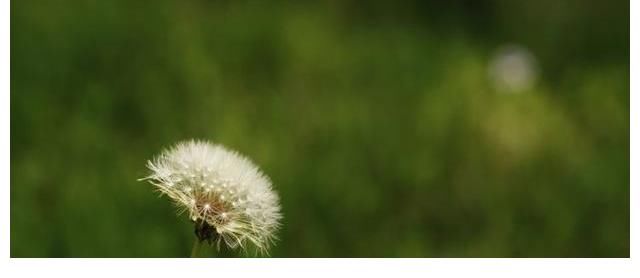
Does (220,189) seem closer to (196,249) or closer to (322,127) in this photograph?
A: (196,249)

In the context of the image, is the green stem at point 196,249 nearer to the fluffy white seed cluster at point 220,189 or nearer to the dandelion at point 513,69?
the fluffy white seed cluster at point 220,189

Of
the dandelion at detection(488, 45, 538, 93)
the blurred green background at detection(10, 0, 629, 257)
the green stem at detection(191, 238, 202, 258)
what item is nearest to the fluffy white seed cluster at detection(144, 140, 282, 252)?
the green stem at detection(191, 238, 202, 258)

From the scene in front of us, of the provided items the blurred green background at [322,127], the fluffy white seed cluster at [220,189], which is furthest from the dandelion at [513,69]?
the fluffy white seed cluster at [220,189]

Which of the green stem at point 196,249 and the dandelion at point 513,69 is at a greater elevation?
the dandelion at point 513,69

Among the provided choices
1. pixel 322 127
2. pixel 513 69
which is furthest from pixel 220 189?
pixel 513 69

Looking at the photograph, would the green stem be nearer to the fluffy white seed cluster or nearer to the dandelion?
the fluffy white seed cluster

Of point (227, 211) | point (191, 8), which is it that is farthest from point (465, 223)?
point (227, 211)
